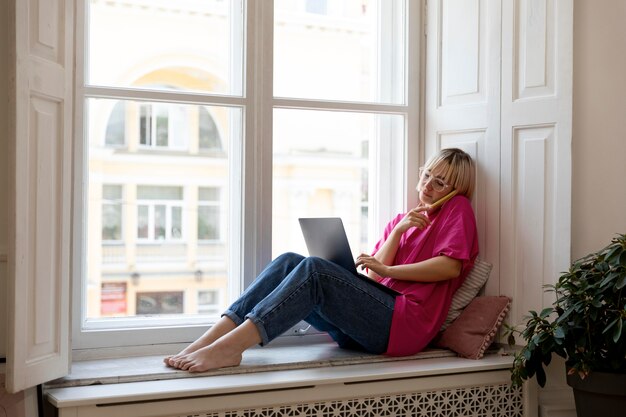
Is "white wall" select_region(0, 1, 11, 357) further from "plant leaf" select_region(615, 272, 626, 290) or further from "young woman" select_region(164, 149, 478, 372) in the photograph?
"plant leaf" select_region(615, 272, 626, 290)

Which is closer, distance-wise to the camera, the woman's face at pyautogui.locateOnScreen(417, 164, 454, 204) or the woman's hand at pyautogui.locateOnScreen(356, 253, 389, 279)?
the woman's hand at pyautogui.locateOnScreen(356, 253, 389, 279)

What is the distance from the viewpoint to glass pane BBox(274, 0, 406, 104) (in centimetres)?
317

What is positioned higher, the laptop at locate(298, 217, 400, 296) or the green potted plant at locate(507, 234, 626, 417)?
the laptop at locate(298, 217, 400, 296)

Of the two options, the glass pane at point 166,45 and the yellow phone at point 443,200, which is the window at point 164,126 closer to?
the glass pane at point 166,45

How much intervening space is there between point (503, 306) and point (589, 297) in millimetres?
494

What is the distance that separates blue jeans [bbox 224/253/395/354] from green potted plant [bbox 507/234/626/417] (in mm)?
538

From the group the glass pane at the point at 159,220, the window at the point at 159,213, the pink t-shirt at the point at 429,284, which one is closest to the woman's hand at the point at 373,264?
the pink t-shirt at the point at 429,284

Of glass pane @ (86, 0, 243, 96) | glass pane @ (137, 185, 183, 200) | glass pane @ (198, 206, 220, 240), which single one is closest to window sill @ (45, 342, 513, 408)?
glass pane @ (198, 206, 220, 240)

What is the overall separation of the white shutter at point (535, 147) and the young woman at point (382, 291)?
0.59 ft

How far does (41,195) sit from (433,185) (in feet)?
5.06

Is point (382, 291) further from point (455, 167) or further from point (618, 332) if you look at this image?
point (618, 332)

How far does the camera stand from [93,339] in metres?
2.78

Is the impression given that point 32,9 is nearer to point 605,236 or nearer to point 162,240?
point 162,240

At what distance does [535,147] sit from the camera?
285cm
